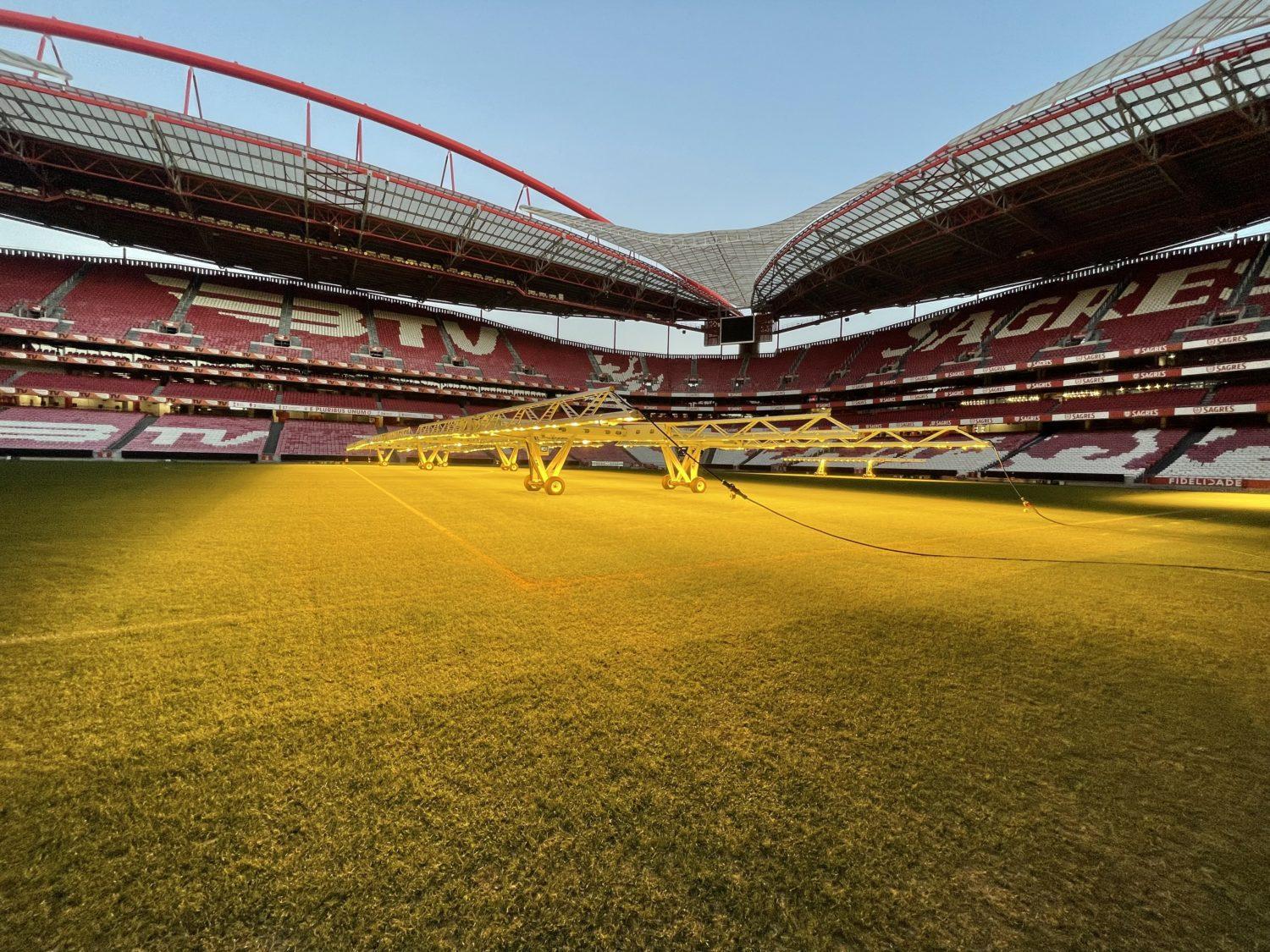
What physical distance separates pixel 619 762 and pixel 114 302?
51756 mm

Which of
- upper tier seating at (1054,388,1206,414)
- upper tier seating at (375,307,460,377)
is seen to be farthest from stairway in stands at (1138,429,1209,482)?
upper tier seating at (375,307,460,377)

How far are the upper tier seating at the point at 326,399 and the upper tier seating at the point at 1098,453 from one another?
1859 inches

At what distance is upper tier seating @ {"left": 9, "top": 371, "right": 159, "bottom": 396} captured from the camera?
30094 mm

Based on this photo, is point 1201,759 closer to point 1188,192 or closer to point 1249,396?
point 1188,192

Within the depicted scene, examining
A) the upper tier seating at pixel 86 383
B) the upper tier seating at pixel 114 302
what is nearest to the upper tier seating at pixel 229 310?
the upper tier seating at pixel 114 302

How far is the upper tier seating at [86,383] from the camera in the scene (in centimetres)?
3009

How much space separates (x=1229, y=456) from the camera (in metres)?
23.4

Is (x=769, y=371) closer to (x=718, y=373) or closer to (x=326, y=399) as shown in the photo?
(x=718, y=373)

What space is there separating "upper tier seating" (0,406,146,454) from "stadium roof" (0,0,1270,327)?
12030 millimetres

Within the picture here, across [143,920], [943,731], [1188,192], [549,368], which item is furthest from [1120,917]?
[549,368]

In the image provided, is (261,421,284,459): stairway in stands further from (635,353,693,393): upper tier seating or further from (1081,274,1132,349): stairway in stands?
(1081,274,1132,349): stairway in stands

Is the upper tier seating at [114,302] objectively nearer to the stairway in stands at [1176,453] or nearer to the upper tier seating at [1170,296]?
the stairway in stands at [1176,453]

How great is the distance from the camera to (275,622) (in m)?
2.93

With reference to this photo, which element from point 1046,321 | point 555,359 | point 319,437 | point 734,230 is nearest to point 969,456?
point 1046,321
